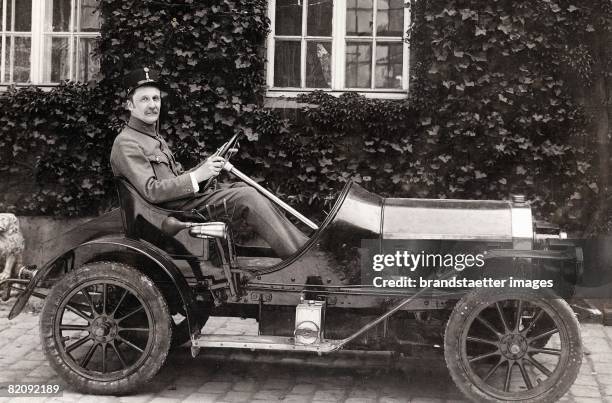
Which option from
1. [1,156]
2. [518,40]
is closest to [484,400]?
[518,40]

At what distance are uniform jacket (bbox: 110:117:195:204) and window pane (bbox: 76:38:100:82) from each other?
126 inches

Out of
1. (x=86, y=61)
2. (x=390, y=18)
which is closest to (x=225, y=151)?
→ (x=390, y=18)

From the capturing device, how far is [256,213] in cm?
472

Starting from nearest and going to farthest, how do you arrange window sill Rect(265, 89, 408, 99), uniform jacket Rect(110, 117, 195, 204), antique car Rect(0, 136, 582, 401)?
antique car Rect(0, 136, 582, 401) → uniform jacket Rect(110, 117, 195, 204) → window sill Rect(265, 89, 408, 99)

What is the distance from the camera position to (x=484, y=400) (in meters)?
4.40

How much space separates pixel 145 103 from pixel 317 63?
306cm

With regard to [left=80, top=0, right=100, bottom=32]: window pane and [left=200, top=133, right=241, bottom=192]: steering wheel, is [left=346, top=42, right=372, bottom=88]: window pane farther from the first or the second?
[left=200, top=133, right=241, bottom=192]: steering wheel

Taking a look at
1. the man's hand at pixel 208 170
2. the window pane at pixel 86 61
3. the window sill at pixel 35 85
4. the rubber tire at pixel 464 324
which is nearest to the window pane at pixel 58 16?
the window pane at pixel 86 61

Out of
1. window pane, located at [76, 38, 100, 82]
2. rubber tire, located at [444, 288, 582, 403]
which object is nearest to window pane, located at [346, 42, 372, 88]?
window pane, located at [76, 38, 100, 82]

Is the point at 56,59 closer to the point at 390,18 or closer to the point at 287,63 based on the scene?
the point at 287,63

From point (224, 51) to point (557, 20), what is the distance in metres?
2.96

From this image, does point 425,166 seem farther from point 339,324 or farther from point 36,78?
point 36,78

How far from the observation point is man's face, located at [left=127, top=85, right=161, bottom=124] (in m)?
5.06

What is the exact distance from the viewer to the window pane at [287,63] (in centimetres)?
783
